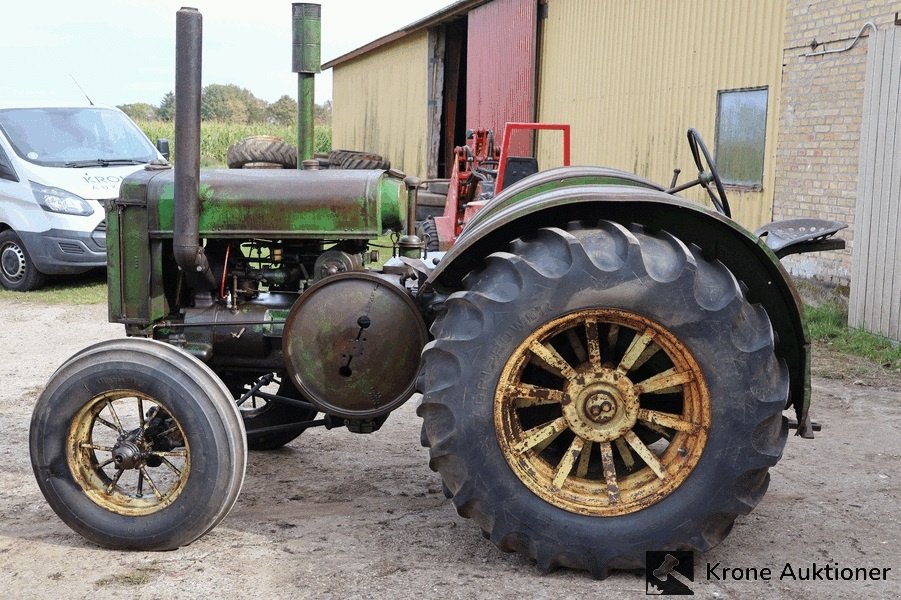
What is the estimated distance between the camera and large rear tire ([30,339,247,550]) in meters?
3.76

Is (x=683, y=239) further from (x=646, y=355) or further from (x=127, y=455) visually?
(x=127, y=455)

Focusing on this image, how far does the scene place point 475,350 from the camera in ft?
11.4

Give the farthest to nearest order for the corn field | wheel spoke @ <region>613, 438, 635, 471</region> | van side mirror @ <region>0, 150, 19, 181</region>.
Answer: the corn field, van side mirror @ <region>0, 150, 19, 181</region>, wheel spoke @ <region>613, 438, 635, 471</region>

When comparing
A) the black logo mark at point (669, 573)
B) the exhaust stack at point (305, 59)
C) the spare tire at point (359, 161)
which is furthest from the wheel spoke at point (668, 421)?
the spare tire at point (359, 161)

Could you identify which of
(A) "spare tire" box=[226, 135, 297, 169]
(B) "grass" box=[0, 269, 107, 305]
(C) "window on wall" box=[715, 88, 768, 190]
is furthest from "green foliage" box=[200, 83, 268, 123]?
(C) "window on wall" box=[715, 88, 768, 190]

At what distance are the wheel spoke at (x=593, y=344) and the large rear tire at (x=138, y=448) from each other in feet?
4.34

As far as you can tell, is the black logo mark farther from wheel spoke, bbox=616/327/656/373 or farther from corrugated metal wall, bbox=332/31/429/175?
corrugated metal wall, bbox=332/31/429/175

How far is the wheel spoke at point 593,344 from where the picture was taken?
3.54m

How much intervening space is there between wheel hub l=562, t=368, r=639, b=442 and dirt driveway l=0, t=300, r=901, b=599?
19.8 inches

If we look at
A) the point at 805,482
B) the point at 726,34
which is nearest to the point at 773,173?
the point at 726,34

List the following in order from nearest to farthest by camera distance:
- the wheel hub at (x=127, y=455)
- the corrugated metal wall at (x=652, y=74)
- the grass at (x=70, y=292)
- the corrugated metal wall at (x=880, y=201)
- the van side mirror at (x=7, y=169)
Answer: the wheel hub at (x=127, y=455)
the corrugated metal wall at (x=880, y=201)
the corrugated metal wall at (x=652, y=74)
the grass at (x=70, y=292)
the van side mirror at (x=7, y=169)

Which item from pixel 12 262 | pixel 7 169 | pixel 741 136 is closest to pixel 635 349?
pixel 741 136

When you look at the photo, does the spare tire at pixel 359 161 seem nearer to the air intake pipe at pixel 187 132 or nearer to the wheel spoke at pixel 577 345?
the air intake pipe at pixel 187 132

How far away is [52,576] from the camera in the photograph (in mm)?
3607
